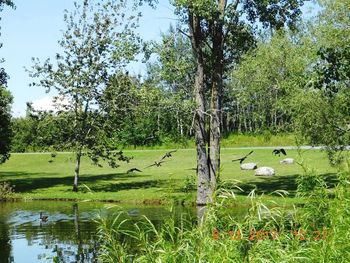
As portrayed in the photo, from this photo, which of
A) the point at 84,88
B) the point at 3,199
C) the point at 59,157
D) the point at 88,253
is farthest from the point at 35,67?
the point at 59,157

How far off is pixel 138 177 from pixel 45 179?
7.69 meters

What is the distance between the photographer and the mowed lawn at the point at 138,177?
1377 inches

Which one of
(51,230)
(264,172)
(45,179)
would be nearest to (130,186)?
(45,179)

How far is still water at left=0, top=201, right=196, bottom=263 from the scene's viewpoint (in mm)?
19969

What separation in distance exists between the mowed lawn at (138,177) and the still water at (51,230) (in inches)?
65.0

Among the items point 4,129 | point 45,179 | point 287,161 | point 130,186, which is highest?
point 4,129

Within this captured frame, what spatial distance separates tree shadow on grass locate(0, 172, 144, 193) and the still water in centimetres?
678

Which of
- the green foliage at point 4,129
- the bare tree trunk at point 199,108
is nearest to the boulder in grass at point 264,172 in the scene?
the bare tree trunk at point 199,108

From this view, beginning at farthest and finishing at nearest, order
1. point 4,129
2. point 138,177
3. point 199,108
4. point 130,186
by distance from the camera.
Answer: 1. point 138,177
2. point 4,129
3. point 130,186
4. point 199,108

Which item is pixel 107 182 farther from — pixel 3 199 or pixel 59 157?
pixel 59 157

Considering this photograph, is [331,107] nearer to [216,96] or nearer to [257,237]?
[216,96]

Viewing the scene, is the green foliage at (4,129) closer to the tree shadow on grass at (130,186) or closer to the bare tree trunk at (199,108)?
the tree shadow on grass at (130,186)

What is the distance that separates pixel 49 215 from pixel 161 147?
151ft

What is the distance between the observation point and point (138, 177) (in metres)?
46.3
